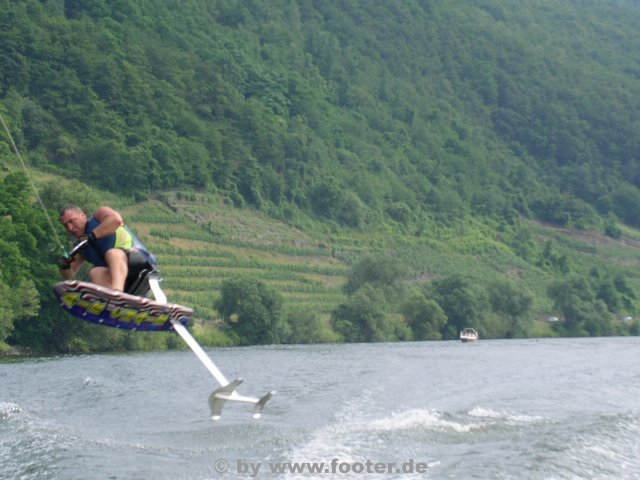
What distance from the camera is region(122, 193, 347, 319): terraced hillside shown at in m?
79.0

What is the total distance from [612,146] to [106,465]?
179307mm

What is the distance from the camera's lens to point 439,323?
7900 centimetres

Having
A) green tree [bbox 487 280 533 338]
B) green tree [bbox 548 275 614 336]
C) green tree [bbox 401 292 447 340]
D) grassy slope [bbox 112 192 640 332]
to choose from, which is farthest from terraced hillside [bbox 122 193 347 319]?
green tree [bbox 548 275 614 336]

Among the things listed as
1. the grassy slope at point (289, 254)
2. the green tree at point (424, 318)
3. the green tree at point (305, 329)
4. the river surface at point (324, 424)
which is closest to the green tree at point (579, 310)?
the grassy slope at point (289, 254)

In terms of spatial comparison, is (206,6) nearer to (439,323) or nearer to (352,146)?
(352,146)

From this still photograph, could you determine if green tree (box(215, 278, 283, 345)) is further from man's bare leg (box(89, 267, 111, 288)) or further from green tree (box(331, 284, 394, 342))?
man's bare leg (box(89, 267, 111, 288))

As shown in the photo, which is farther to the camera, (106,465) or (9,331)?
(9,331)

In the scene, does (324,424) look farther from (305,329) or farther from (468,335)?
(468,335)

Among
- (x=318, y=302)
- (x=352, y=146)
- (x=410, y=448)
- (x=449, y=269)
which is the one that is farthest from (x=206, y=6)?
(x=410, y=448)

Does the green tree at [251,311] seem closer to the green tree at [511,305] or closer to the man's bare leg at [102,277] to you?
the green tree at [511,305]

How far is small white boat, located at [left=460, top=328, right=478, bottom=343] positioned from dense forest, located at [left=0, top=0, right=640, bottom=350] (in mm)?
2599

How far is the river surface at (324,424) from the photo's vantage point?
60.5 ft

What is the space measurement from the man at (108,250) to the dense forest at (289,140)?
33.3m

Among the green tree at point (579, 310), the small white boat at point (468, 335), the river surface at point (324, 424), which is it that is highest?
the river surface at point (324, 424)
